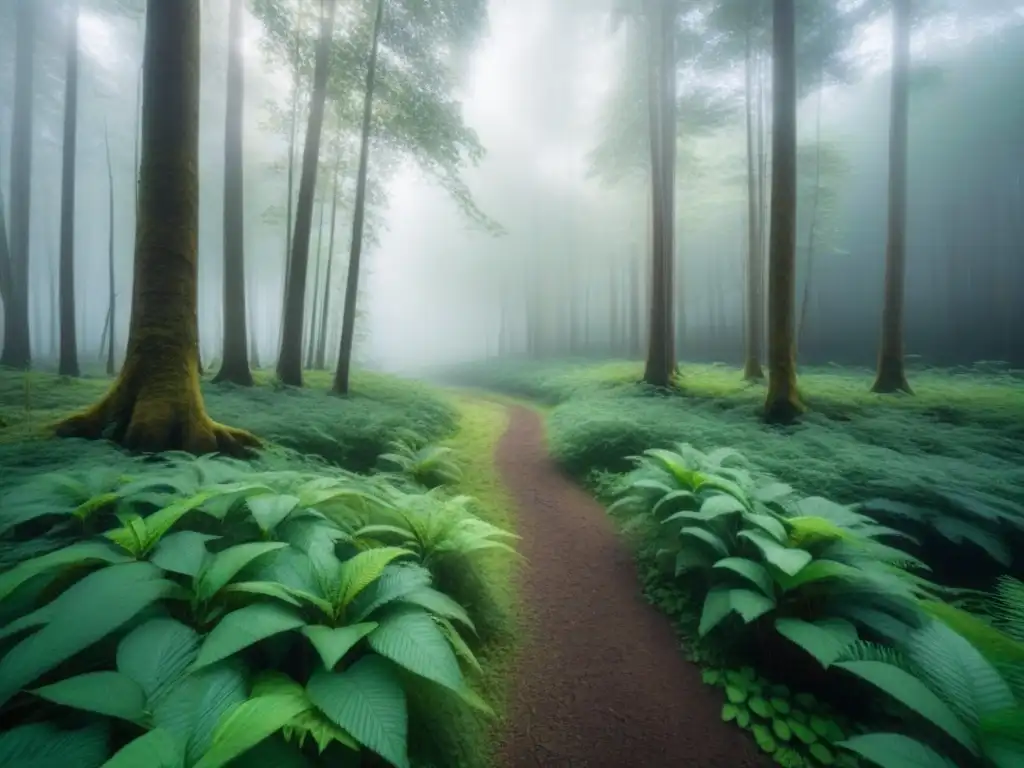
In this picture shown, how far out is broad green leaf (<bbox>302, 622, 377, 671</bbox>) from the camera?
193 centimetres

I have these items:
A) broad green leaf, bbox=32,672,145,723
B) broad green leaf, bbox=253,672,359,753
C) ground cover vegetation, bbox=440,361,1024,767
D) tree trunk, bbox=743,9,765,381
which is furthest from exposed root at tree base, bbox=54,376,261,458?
tree trunk, bbox=743,9,765,381

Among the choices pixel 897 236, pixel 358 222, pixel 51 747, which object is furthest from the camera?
pixel 897 236

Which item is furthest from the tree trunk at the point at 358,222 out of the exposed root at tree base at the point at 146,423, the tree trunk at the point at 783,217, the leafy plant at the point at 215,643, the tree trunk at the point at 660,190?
the tree trunk at the point at 783,217

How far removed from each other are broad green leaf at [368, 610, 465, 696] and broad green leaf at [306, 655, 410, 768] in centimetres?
10

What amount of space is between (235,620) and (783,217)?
32.4 feet

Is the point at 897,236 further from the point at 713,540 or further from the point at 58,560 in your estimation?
the point at 58,560

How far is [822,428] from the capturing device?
7586 millimetres

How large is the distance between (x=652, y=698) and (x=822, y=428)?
663 cm

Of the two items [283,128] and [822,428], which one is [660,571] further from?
[283,128]

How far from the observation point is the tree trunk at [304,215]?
34.1 feet

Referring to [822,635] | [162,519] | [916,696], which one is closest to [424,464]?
[162,519]

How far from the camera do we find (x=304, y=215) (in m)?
11.0

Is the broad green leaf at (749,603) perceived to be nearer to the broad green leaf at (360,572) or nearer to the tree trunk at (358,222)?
the broad green leaf at (360,572)

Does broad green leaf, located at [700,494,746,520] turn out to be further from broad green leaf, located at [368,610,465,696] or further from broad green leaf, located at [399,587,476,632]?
broad green leaf, located at [368,610,465,696]
